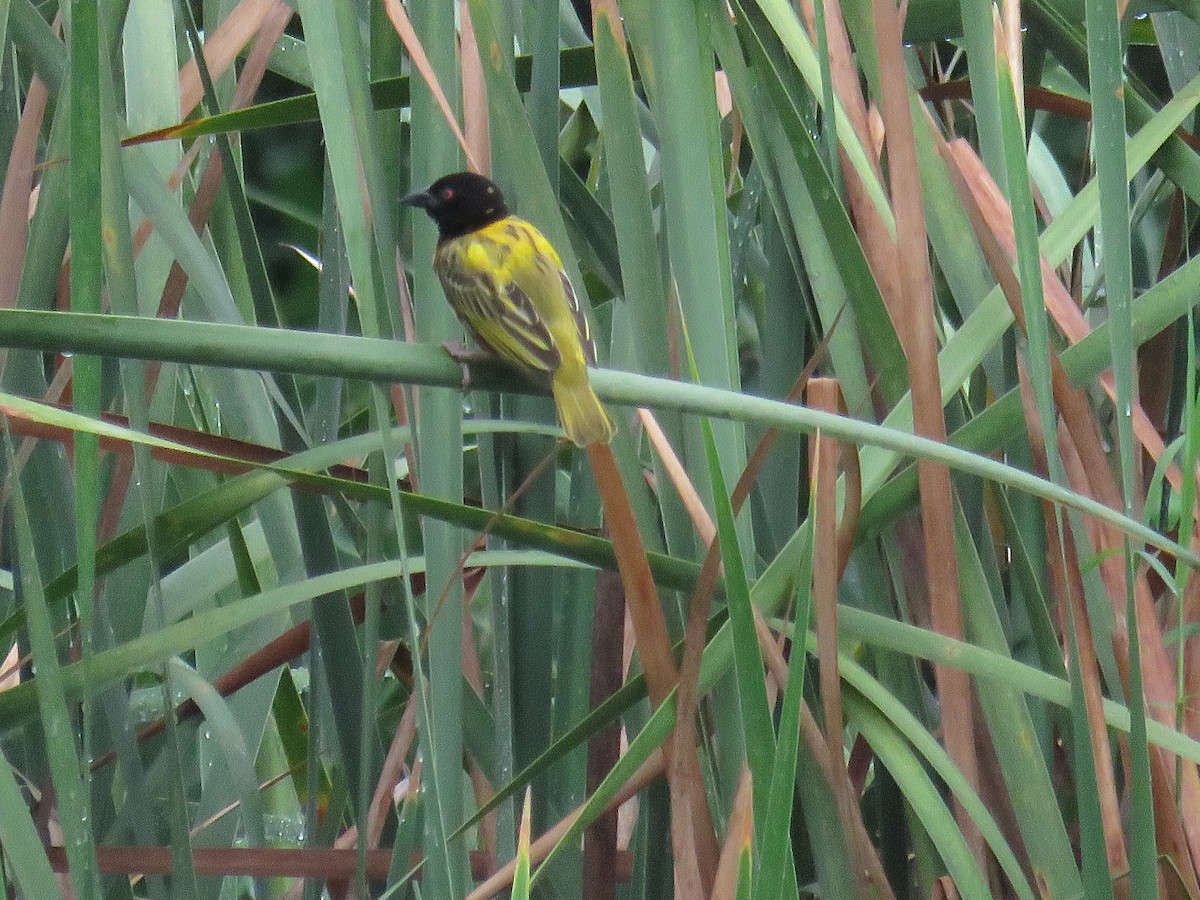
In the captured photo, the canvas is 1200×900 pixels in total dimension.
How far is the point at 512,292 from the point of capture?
2.04 meters

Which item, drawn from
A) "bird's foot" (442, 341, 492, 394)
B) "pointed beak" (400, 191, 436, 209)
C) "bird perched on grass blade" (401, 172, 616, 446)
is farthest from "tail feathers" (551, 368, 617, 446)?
"pointed beak" (400, 191, 436, 209)

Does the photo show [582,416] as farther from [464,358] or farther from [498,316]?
[498,316]

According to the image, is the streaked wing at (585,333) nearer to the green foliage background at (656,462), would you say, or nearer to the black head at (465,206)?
the green foliage background at (656,462)

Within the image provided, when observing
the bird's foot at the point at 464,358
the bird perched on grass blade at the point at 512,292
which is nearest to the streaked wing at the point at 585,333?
the bird perched on grass blade at the point at 512,292

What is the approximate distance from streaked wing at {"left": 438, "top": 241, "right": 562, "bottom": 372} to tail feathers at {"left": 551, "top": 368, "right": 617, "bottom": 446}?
6.2 inches

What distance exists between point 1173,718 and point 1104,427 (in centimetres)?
54

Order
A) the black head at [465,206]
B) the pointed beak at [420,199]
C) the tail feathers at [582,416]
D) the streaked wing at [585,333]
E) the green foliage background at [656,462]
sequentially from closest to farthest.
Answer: the green foliage background at [656,462] < the tail feathers at [582,416] < the pointed beak at [420,199] < the streaked wing at [585,333] < the black head at [465,206]

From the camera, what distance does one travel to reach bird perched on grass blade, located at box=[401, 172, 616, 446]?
58.8 inches

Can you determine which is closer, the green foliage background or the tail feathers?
the green foliage background

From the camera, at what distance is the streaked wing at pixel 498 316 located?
1.76 metres

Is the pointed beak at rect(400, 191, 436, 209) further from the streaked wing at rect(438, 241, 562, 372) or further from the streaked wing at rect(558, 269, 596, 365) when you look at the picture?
the streaked wing at rect(558, 269, 596, 365)

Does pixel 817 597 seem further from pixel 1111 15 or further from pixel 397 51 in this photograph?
pixel 397 51

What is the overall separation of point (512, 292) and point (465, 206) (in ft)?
1.20

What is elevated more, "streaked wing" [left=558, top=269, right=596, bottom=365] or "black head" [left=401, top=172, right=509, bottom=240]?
"black head" [left=401, top=172, right=509, bottom=240]
